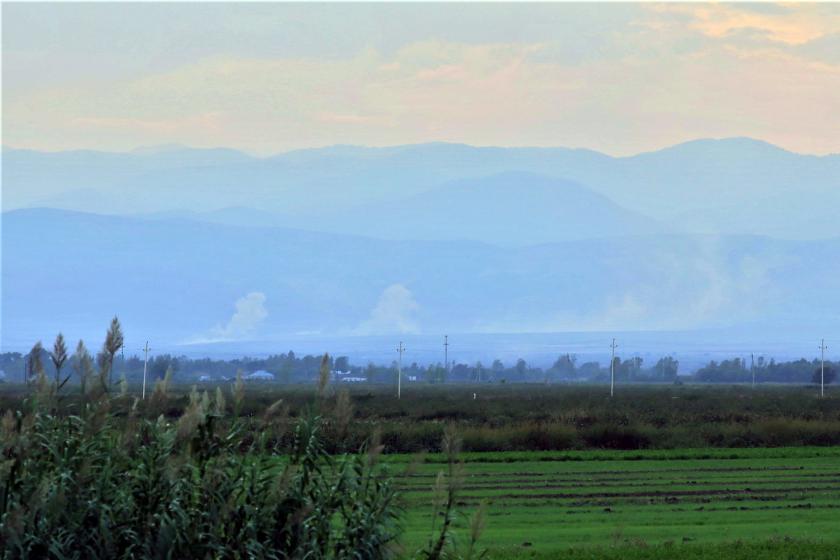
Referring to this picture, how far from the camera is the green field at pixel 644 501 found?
19734mm

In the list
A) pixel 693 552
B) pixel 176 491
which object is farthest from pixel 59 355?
pixel 693 552

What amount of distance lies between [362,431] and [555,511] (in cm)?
1707

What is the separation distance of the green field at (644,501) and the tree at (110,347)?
3.10m

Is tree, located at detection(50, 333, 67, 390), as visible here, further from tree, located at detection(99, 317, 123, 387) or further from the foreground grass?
the foreground grass

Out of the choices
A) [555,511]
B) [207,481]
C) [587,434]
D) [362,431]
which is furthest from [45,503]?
[587,434]

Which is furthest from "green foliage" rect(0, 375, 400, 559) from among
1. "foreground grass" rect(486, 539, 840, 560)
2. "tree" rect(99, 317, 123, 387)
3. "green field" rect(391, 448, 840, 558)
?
"foreground grass" rect(486, 539, 840, 560)

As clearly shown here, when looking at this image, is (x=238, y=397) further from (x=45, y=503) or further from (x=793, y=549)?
(x=793, y=549)

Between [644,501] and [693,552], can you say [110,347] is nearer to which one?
[693,552]

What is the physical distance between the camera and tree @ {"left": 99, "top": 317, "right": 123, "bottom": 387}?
40.1ft

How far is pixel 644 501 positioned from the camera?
86.3 feet

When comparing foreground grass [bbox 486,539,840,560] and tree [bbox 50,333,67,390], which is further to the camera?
foreground grass [bbox 486,539,840,560]

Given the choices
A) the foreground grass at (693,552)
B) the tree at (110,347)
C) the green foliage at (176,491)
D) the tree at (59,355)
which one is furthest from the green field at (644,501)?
the tree at (59,355)

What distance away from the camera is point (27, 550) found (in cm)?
1131

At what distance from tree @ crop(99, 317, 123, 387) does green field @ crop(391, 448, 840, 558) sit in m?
3.10
